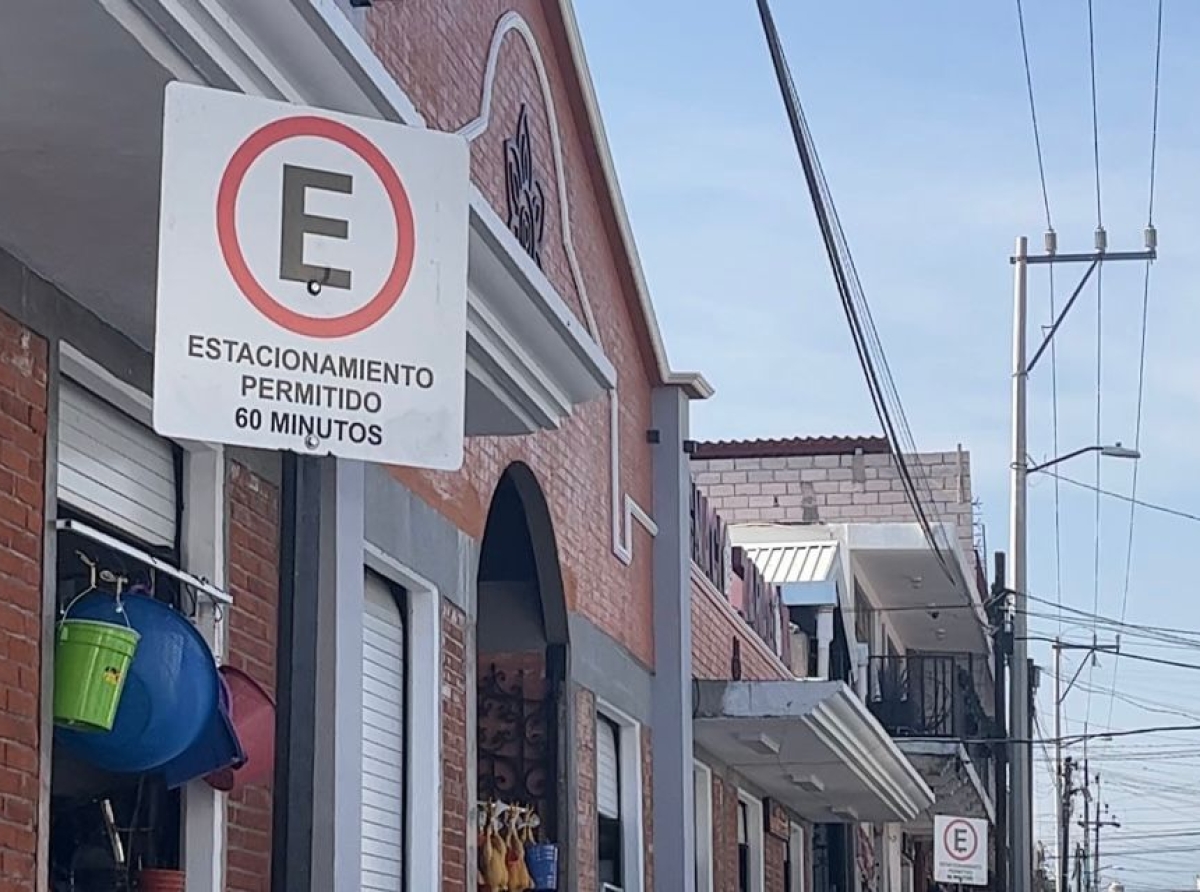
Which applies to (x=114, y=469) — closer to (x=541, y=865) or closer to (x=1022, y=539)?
(x=541, y=865)

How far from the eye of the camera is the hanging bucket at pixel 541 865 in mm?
13242

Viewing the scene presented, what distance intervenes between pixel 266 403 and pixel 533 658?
9729 millimetres

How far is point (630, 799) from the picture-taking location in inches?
630

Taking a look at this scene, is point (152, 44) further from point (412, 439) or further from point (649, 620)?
point (649, 620)

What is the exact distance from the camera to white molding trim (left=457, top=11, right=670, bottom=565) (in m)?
12.3

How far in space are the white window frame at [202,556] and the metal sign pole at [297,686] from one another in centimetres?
333

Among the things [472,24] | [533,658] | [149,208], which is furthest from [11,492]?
[533,658]

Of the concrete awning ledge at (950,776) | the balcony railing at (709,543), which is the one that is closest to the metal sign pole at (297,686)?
the balcony railing at (709,543)

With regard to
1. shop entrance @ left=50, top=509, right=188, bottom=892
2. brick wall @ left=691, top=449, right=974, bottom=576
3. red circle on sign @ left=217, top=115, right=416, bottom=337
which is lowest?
shop entrance @ left=50, top=509, right=188, bottom=892

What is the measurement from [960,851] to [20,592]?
732 inches

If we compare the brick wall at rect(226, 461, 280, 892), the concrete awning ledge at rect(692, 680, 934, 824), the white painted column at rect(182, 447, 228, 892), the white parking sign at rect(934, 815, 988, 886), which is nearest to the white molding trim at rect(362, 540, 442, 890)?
the brick wall at rect(226, 461, 280, 892)

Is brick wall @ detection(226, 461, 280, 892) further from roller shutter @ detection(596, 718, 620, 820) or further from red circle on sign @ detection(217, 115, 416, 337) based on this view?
roller shutter @ detection(596, 718, 620, 820)

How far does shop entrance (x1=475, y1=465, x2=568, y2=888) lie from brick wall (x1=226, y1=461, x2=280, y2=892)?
435 cm

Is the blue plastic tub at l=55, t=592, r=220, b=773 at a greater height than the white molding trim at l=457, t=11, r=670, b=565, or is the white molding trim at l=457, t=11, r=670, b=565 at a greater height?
the white molding trim at l=457, t=11, r=670, b=565
